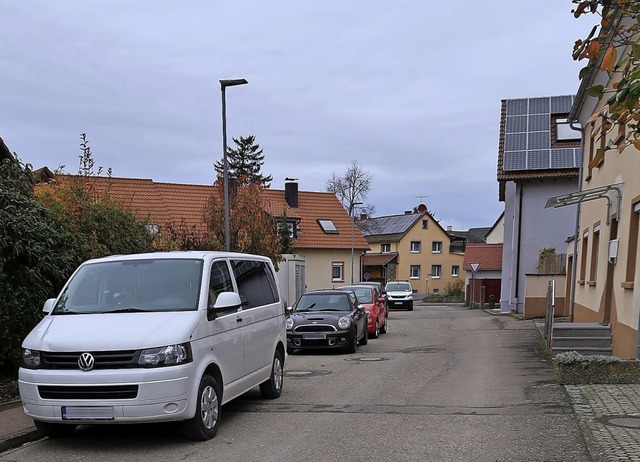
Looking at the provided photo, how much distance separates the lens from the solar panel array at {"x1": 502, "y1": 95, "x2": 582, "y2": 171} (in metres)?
29.3

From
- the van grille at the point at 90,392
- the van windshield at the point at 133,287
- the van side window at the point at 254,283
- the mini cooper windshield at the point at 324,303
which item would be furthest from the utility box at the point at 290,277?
the van grille at the point at 90,392

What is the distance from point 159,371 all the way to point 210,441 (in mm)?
1119

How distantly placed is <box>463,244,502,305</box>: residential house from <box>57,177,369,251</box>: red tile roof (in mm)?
7817

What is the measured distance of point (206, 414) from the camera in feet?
22.4

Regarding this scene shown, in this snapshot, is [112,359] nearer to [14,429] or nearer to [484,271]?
[14,429]

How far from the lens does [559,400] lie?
Result: 344 inches

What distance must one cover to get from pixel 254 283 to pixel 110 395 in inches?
118

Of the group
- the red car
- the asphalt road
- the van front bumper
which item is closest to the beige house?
the asphalt road

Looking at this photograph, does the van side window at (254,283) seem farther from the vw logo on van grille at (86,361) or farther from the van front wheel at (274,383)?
the vw logo on van grille at (86,361)

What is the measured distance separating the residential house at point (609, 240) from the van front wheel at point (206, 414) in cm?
581

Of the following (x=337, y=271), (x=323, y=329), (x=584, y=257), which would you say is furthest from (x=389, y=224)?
(x=323, y=329)

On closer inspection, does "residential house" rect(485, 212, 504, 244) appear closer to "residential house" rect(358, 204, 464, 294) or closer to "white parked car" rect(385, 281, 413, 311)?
"residential house" rect(358, 204, 464, 294)

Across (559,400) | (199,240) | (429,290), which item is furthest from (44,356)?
(429,290)

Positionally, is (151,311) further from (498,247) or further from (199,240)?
(498,247)
